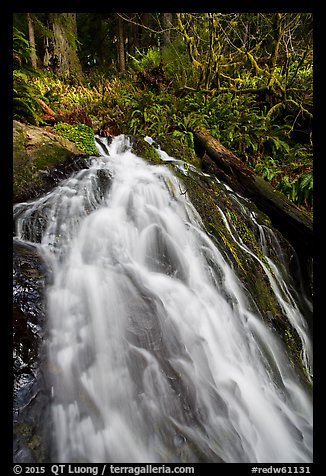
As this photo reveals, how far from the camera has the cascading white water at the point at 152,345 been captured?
210cm

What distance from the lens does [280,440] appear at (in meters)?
2.48

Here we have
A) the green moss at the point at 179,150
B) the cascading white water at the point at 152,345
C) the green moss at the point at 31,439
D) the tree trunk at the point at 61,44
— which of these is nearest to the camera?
the green moss at the point at 31,439

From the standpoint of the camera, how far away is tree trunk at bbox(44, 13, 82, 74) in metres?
9.59

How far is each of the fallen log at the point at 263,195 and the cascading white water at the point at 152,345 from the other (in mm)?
1461

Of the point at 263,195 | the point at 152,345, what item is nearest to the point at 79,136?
the point at 263,195

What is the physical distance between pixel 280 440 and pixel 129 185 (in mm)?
3353

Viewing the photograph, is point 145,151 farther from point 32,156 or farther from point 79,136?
point 32,156

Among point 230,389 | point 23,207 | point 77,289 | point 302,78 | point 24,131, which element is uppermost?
point 302,78

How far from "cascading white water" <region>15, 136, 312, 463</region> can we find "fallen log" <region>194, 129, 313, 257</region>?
57.5 inches

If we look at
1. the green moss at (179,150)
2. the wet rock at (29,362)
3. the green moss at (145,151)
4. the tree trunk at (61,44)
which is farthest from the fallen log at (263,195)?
the tree trunk at (61,44)

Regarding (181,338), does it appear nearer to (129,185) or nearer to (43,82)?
(129,185)

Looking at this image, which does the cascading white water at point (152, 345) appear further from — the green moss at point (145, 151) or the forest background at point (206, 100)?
the forest background at point (206, 100)

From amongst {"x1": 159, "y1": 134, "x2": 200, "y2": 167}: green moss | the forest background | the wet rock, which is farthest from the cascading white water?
the forest background
